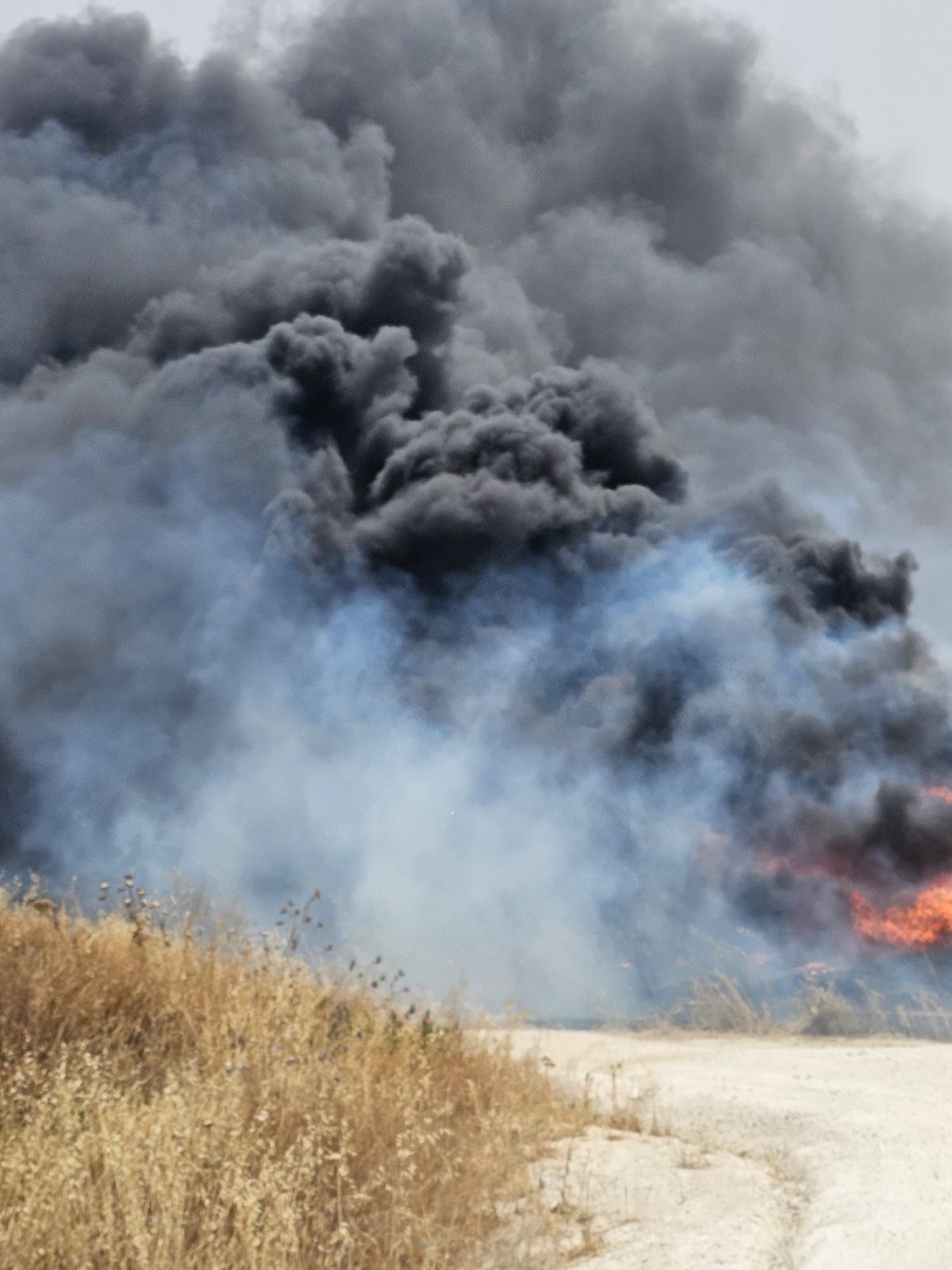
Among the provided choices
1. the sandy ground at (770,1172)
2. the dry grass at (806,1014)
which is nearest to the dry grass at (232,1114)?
the sandy ground at (770,1172)

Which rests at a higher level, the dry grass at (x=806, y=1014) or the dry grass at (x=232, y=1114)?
the dry grass at (x=806, y=1014)

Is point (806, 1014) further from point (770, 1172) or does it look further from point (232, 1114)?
point (232, 1114)

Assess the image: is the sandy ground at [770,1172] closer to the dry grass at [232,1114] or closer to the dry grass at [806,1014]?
the dry grass at [232,1114]

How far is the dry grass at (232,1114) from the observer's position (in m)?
3.89

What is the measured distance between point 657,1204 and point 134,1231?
9.32 feet

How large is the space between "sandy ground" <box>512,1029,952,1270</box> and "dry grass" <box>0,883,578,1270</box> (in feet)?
1.67

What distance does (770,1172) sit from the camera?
6.29 metres

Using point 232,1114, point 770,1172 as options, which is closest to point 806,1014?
point 770,1172

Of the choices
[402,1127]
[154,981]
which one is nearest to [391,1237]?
[402,1127]

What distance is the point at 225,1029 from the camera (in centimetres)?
587

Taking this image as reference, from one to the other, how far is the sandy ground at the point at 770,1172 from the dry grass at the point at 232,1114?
Answer: 20.0 inches

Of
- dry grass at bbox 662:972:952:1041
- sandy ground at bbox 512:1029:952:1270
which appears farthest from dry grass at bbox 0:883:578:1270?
dry grass at bbox 662:972:952:1041

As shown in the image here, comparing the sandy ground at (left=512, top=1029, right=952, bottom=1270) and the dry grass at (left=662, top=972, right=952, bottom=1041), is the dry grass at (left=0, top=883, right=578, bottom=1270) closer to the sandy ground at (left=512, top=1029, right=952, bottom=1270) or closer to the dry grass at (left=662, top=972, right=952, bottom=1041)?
the sandy ground at (left=512, top=1029, right=952, bottom=1270)

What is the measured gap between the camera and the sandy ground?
15.3 ft
